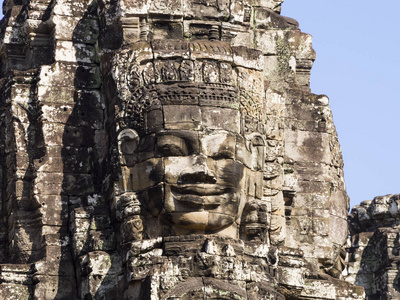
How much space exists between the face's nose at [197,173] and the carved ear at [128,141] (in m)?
1.13

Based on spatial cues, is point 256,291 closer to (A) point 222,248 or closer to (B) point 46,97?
(A) point 222,248

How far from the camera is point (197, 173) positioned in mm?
29922

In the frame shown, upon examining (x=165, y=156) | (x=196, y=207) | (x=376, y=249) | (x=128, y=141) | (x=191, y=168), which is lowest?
(x=196, y=207)

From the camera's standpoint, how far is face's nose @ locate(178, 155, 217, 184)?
2992 centimetres

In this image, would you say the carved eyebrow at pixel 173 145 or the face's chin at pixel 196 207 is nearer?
the face's chin at pixel 196 207

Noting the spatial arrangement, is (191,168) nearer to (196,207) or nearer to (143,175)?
(196,207)

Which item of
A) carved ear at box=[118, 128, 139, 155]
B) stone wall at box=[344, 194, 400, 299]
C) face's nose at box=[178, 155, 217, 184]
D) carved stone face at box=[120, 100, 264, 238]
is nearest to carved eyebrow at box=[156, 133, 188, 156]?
carved stone face at box=[120, 100, 264, 238]

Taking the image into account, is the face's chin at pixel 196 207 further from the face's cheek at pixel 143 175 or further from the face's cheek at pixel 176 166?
the face's cheek at pixel 143 175

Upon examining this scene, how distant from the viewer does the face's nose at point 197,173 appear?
29922 mm

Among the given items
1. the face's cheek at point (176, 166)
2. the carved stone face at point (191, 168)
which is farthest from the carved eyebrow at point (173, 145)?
the face's cheek at point (176, 166)

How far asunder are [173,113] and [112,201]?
1944 mm

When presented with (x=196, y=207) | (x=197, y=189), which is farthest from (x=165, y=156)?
(x=196, y=207)

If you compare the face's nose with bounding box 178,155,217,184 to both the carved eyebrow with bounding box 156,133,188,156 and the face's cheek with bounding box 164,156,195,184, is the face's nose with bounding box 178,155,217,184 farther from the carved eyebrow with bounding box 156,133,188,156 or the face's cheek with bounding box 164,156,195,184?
the carved eyebrow with bounding box 156,133,188,156

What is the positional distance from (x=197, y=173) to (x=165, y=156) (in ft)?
2.25
